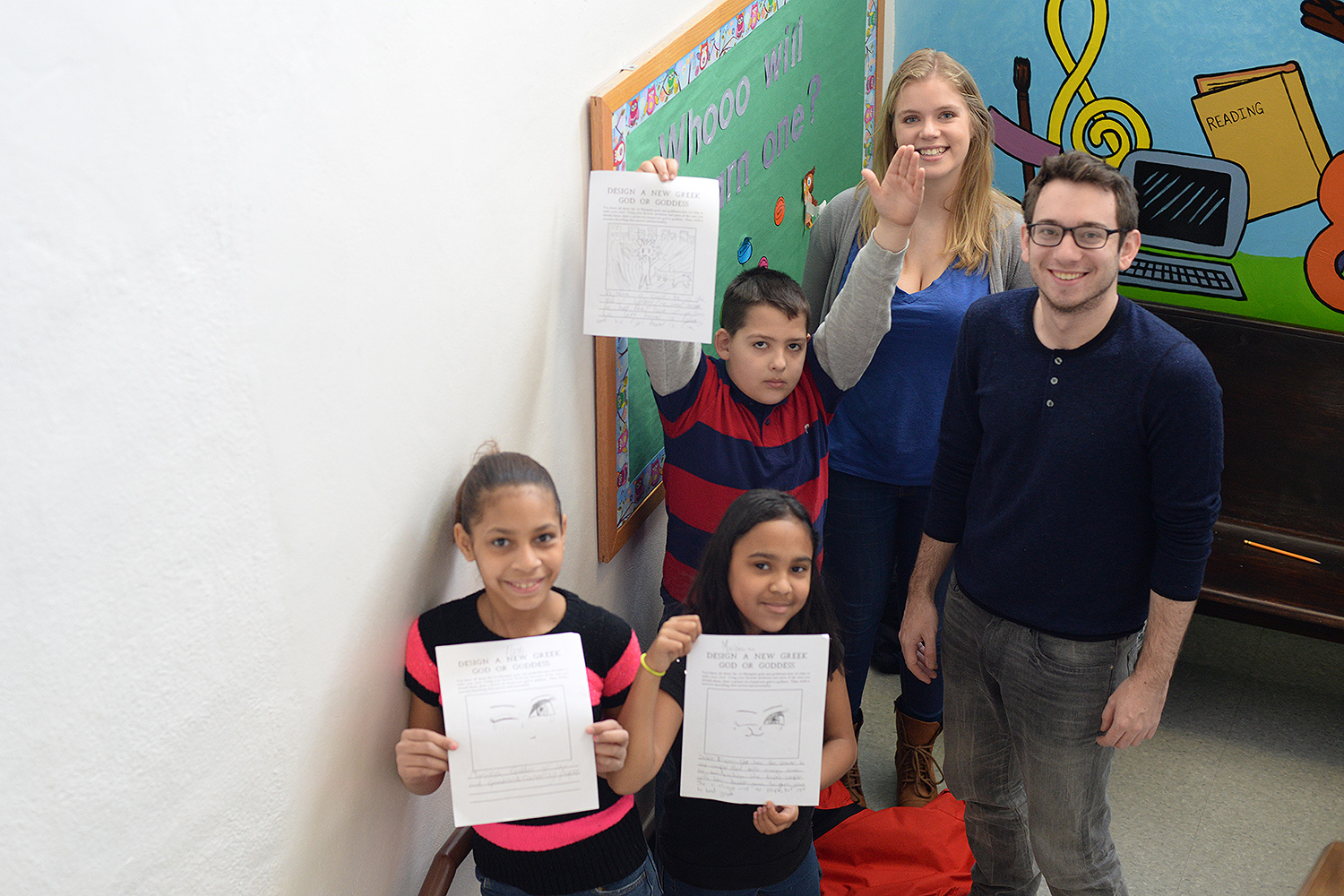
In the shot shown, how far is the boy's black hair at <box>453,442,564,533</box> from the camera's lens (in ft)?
5.42

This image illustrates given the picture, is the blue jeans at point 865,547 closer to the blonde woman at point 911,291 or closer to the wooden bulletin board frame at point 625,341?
the blonde woman at point 911,291

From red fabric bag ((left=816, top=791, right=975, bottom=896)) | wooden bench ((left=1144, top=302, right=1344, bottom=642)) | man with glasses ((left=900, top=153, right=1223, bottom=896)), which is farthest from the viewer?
wooden bench ((left=1144, top=302, right=1344, bottom=642))

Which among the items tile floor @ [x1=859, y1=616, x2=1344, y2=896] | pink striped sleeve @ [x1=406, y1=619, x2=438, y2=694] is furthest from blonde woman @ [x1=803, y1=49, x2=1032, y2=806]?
pink striped sleeve @ [x1=406, y1=619, x2=438, y2=694]

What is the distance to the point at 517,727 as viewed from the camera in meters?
1.64

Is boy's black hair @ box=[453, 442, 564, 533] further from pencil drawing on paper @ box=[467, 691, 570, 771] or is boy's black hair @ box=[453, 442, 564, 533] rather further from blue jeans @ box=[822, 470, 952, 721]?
blue jeans @ box=[822, 470, 952, 721]

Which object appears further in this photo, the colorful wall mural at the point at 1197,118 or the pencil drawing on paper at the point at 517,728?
the colorful wall mural at the point at 1197,118

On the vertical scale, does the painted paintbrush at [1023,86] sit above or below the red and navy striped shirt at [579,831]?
above

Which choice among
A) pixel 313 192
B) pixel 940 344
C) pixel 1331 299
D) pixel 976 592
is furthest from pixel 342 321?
pixel 1331 299

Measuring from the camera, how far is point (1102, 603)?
198 cm

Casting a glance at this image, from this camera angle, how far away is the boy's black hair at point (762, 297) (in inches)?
86.1

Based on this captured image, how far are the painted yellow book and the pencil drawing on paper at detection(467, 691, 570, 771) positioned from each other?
2.77m

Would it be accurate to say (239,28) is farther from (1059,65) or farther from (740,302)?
(1059,65)

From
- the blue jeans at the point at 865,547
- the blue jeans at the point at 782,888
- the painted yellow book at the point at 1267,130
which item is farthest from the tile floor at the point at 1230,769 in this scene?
the painted yellow book at the point at 1267,130

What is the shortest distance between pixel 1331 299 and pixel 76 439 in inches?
134
